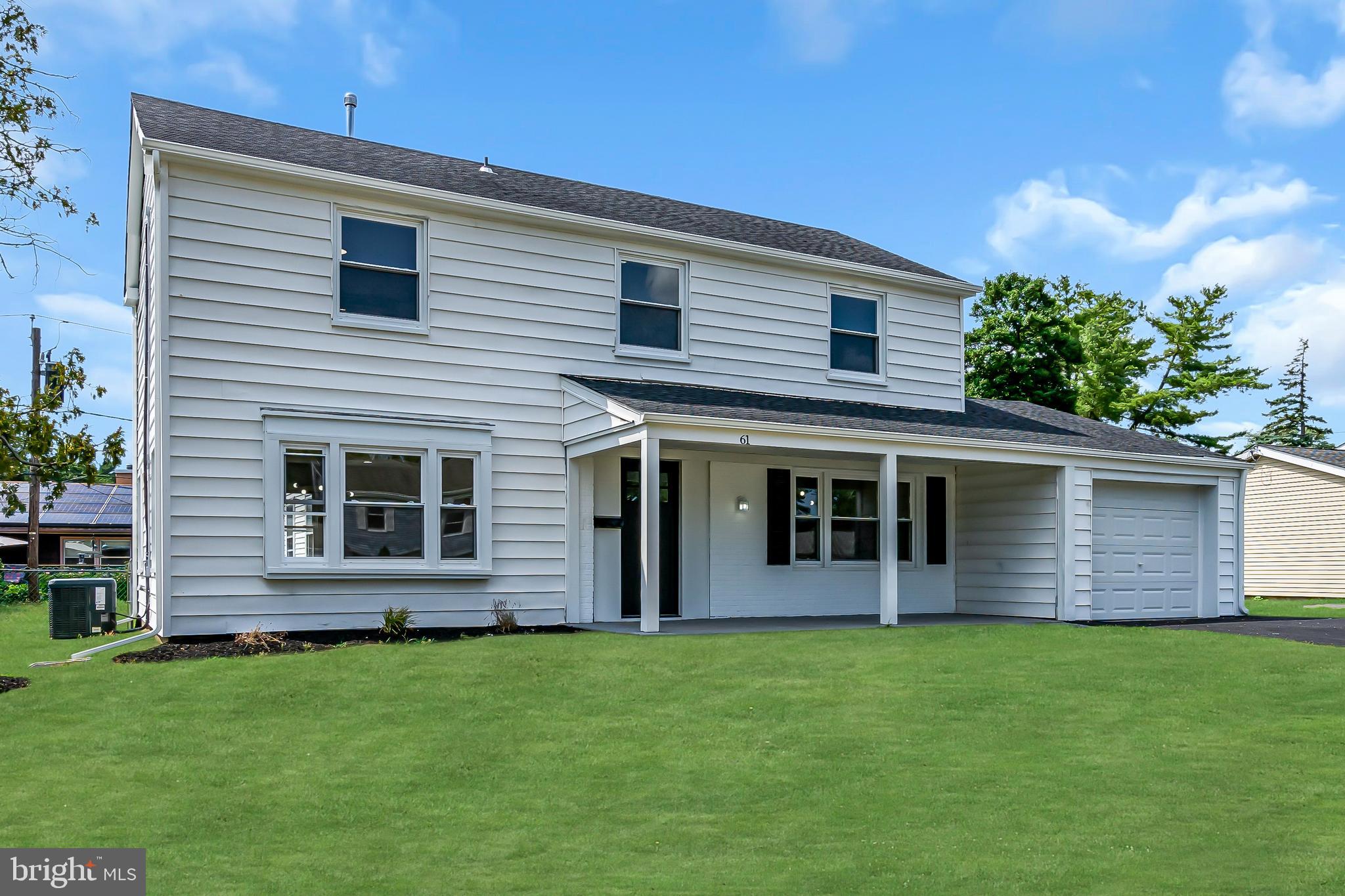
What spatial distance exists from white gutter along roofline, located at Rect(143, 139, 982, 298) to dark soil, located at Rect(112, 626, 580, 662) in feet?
17.9

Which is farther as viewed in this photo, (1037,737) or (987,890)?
(1037,737)

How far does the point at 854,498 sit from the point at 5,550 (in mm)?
41907

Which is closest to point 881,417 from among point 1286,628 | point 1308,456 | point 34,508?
point 1286,628

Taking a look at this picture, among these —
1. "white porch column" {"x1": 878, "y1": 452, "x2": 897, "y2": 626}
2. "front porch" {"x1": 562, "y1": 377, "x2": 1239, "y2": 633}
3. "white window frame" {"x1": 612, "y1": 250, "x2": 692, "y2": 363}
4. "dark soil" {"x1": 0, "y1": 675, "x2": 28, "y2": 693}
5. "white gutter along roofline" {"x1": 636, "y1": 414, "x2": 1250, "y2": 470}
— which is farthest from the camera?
"white window frame" {"x1": 612, "y1": 250, "x2": 692, "y2": 363}

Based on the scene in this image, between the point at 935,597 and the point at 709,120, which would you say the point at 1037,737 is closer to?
the point at 935,597

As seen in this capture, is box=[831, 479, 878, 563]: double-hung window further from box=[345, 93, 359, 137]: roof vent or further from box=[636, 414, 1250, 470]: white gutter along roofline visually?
box=[345, 93, 359, 137]: roof vent

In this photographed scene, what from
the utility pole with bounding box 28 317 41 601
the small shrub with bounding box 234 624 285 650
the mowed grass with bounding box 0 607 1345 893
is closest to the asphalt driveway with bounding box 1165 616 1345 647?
the mowed grass with bounding box 0 607 1345 893

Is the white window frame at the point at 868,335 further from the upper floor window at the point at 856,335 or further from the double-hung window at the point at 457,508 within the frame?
the double-hung window at the point at 457,508

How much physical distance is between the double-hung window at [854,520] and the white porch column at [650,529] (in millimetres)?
5046

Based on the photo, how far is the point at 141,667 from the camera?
9.91 m

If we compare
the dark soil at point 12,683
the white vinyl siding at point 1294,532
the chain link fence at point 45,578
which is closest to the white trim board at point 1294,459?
the white vinyl siding at point 1294,532

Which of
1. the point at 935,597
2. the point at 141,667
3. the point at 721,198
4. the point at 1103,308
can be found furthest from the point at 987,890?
the point at 1103,308

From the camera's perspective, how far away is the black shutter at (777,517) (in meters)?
15.9

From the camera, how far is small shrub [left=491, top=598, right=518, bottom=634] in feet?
42.7
